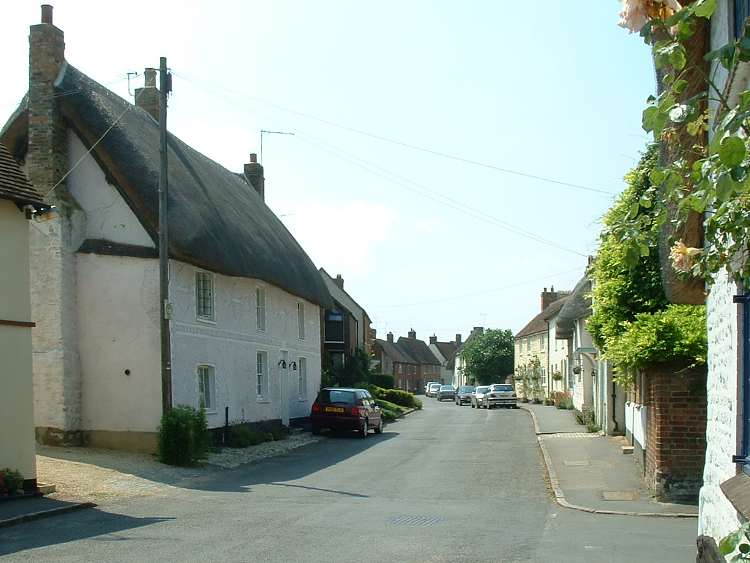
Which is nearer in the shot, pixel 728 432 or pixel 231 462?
pixel 728 432

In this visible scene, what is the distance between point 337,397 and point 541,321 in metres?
39.9

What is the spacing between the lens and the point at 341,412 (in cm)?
2936

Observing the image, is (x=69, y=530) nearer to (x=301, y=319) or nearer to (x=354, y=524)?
(x=354, y=524)

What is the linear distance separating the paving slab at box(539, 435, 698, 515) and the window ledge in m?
7.15

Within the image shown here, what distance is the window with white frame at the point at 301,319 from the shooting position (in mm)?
34031

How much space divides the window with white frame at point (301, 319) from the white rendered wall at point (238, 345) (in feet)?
1.05

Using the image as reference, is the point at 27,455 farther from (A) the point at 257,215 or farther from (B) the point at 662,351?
(A) the point at 257,215

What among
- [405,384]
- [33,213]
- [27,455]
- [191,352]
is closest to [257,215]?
[191,352]

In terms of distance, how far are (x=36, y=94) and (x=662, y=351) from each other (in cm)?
1600

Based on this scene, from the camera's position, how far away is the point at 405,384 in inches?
4461

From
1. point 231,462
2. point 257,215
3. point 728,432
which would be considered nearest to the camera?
point 728,432

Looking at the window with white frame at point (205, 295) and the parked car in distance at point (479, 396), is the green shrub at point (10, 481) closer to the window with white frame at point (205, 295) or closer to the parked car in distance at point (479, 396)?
the window with white frame at point (205, 295)

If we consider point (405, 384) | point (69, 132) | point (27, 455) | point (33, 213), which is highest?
point (69, 132)

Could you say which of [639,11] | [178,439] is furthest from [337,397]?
[639,11]
